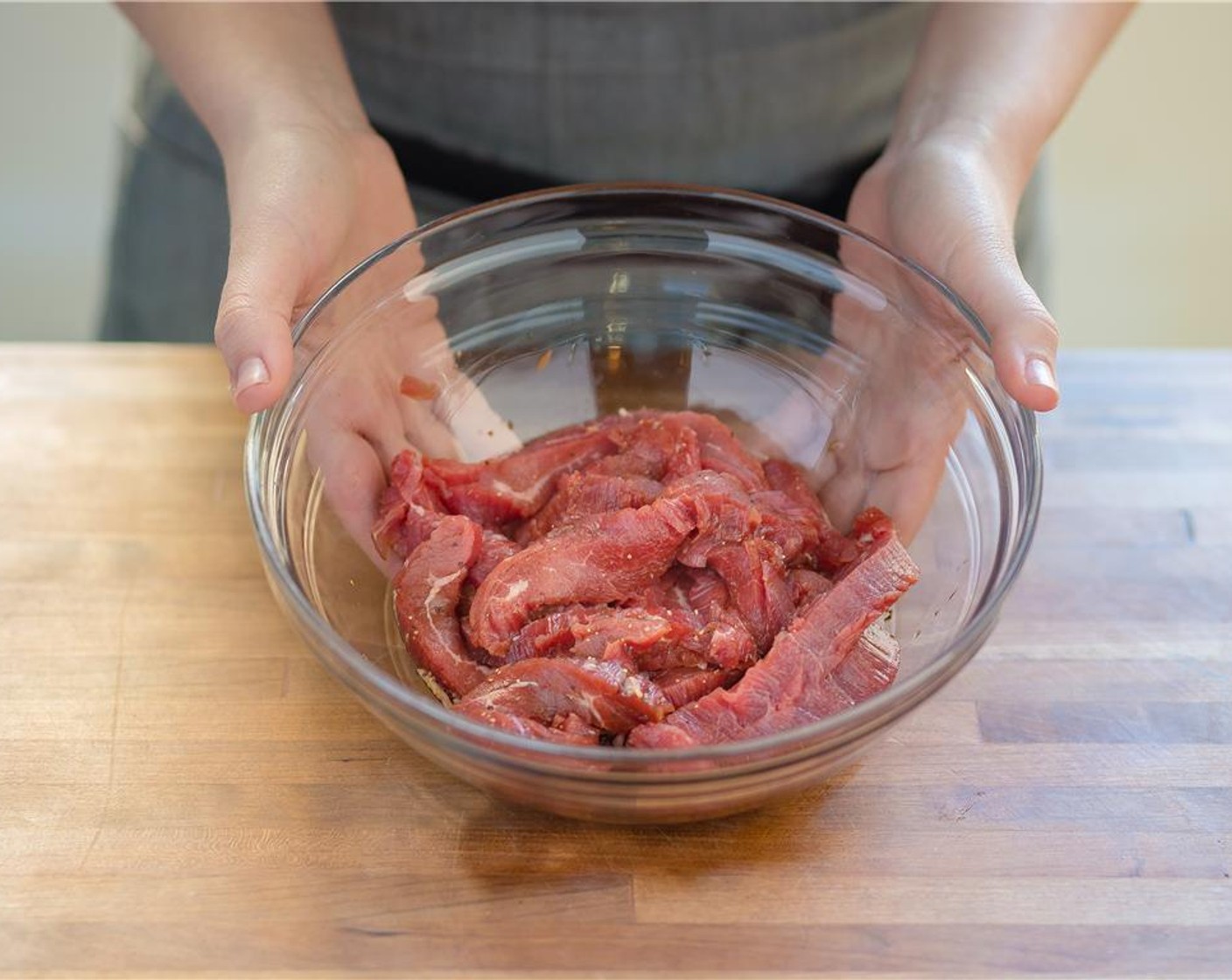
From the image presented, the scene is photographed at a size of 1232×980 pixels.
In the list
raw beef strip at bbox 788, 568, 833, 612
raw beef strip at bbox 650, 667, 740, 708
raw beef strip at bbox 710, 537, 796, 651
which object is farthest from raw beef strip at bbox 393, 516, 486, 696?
raw beef strip at bbox 788, 568, 833, 612

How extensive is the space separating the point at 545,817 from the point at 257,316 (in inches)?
34.3

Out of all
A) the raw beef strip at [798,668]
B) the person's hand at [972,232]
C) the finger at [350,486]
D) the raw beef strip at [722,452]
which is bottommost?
the finger at [350,486]

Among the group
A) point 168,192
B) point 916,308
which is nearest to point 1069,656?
point 916,308

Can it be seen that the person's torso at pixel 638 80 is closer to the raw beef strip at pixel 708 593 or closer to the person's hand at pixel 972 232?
the person's hand at pixel 972 232

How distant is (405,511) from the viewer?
6.87 ft

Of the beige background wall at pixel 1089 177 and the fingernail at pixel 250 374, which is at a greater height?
the fingernail at pixel 250 374

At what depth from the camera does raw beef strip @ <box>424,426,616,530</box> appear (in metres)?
2.15

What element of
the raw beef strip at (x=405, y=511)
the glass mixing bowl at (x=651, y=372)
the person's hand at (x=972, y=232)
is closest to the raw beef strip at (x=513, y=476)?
the raw beef strip at (x=405, y=511)

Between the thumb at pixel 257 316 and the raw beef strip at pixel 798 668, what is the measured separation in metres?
0.75

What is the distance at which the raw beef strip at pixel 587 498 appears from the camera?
2.09 meters

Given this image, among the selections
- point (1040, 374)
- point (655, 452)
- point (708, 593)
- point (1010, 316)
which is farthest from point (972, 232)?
point (708, 593)

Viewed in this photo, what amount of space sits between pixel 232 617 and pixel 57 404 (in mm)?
706

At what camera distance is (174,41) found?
8.29 feet

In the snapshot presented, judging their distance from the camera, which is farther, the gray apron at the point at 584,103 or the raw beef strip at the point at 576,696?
the gray apron at the point at 584,103
